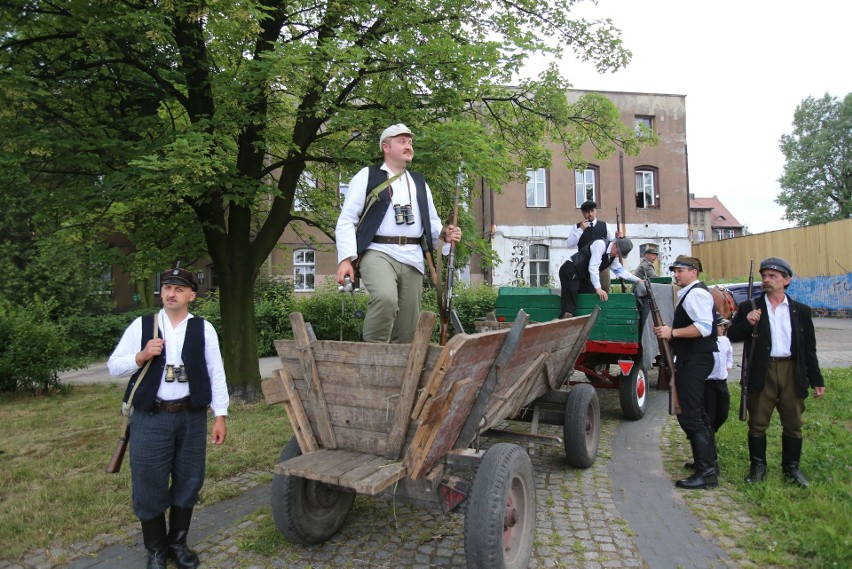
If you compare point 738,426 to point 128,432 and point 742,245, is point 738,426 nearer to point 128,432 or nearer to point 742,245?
point 128,432

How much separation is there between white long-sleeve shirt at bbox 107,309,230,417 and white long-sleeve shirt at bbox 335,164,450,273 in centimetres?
94

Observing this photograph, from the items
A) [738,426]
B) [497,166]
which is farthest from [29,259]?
[738,426]

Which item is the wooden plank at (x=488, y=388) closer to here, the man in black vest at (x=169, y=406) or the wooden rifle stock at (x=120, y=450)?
the man in black vest at (x=169, y=406)

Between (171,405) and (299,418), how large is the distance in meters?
0.73

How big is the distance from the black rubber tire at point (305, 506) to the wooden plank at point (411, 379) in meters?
0.50

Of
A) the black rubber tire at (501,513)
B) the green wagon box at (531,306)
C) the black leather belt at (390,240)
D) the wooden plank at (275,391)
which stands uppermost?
the black leather belt at (390,240)

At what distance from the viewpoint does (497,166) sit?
6.34m

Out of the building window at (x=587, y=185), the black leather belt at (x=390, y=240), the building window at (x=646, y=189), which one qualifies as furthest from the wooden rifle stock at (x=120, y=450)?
the building window at (x=646, y=189)

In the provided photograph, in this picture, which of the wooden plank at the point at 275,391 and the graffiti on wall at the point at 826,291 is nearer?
the wooden plank at the point at 275,391

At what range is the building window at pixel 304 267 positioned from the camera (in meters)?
23.1

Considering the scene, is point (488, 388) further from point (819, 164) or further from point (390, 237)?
point (819, 164)

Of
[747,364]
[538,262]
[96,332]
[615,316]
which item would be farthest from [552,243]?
[747,364]

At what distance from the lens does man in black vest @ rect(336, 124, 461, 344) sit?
3.38 metres

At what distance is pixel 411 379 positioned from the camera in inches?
103
